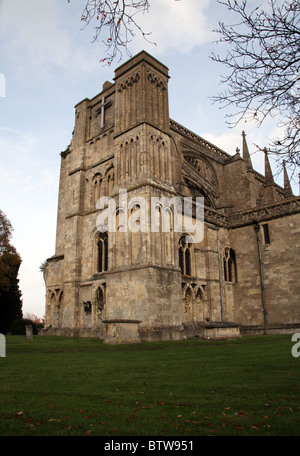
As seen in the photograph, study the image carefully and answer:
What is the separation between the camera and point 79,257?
76.5ft

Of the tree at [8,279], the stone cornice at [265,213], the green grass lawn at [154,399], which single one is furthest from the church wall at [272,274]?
the tree at [8,279]

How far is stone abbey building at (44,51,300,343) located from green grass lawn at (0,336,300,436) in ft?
31.1

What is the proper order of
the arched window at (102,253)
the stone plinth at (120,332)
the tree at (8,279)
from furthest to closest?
the tree at (8,279) < the arched window at (102,253) < the stone plinth at (120,332)

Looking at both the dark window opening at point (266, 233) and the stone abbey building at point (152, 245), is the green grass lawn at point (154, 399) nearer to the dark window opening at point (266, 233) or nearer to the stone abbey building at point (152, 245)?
the stone abbey building at point (152, 245)

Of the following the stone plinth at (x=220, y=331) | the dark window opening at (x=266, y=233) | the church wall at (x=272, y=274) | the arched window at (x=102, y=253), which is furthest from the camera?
the dark window opening at (x=266, y=233)

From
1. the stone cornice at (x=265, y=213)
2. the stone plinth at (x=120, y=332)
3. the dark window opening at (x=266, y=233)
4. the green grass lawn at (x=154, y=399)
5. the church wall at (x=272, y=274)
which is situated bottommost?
the green grass lawn at (x=154, y=399)

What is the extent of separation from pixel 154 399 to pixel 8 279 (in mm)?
26875

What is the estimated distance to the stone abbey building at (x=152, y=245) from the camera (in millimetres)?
18781

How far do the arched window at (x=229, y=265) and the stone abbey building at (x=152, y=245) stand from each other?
68mm

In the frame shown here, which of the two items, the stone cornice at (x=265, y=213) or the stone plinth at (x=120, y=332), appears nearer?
the stone plinth at (x=120, y=332)

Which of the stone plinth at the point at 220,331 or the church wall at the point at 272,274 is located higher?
the church wall at the point at 272,274

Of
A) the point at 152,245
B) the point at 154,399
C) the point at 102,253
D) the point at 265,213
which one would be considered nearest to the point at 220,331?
the point at 152,245

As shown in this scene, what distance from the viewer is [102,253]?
22.1 metres

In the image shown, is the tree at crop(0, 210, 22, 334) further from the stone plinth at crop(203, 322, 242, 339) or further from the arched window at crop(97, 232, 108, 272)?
the stone plinth at crop(203, 322, 242, 339)
